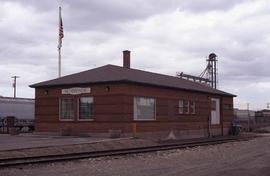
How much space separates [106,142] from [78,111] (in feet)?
25.4

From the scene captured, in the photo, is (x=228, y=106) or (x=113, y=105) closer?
(x=113, y=105)

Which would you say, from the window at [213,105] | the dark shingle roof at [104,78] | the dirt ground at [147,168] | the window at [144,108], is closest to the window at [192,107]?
the dark shingle roof at [104,78]

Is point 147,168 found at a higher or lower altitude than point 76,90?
lower

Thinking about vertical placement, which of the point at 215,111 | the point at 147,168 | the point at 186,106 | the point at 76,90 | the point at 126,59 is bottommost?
the point at 147,168

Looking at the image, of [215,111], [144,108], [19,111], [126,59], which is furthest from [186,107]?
[19,111]

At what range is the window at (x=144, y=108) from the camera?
3653cm

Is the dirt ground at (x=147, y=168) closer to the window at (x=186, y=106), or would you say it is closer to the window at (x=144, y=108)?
the window at (x=144, y=108)

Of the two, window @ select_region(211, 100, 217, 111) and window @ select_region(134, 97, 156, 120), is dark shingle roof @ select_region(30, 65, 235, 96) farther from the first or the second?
window @ select_region(211, 100, 217, 111)

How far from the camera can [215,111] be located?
51.5 m

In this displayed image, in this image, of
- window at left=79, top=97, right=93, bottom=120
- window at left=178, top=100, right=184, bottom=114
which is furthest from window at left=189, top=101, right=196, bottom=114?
window at left=79, top=97, right=93, bottom=120

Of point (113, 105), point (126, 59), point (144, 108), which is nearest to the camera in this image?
point (113, 105)

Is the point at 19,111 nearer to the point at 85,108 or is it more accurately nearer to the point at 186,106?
the point at 85,108

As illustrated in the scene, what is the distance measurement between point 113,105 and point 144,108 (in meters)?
2.96

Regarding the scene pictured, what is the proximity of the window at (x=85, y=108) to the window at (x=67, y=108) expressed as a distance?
2.25 feet
